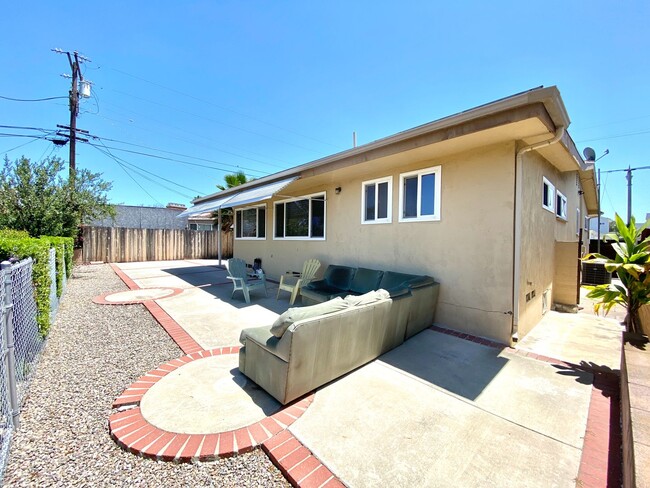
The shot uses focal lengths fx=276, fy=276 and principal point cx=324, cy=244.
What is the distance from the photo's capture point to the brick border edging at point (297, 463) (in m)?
2.13

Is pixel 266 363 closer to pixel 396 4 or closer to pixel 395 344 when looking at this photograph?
pixel 395 344

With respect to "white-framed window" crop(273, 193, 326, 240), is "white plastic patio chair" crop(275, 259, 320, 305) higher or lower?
lower

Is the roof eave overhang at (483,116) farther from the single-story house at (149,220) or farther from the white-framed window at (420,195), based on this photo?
the single-story house at (149,220)

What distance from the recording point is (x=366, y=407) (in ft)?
10.2

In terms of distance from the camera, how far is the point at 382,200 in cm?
735

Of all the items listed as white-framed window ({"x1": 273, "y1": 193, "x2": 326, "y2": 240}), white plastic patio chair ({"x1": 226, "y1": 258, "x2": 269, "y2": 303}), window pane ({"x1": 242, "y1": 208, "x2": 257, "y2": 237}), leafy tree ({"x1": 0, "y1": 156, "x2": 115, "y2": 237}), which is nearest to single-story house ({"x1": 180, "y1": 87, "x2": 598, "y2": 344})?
white-framed window ({"x1": 273, "y1": 193, "x2": 326, "y2": 240})

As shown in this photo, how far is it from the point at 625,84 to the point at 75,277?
23.6m

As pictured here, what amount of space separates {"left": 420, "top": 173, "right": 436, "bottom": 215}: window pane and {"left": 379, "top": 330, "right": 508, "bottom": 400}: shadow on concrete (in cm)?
275

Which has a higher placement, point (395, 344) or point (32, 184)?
point (32, 184)

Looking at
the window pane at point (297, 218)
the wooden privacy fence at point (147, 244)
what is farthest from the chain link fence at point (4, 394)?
the wooden privacy fence at point (147, 244)

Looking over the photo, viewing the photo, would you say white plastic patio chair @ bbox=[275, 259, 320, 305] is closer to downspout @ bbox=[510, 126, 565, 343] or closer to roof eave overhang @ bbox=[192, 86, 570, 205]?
roof eave overhang @ bbox=[192, 86, 570, 205]

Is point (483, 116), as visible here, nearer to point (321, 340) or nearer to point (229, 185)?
point (321, 340)

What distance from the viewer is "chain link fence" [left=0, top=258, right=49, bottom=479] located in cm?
257

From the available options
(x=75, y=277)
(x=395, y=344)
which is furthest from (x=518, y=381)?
(x=75, y=277)
